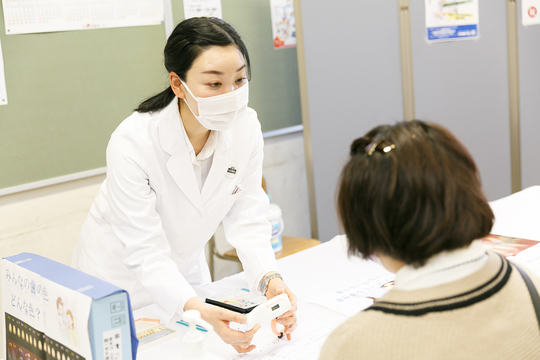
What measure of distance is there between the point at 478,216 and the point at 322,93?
2.42 meters

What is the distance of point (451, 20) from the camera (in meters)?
2.72

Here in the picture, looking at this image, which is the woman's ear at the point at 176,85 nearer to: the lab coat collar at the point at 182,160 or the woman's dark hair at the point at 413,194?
the lab coat collar at the point at 182,160

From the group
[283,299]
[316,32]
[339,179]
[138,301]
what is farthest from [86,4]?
[339,179]

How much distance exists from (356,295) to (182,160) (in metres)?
0.59

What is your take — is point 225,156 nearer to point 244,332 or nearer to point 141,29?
point 244,332

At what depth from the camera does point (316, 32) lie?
3.01 metres

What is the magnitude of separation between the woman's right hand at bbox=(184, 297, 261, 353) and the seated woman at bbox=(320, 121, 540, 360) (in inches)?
15.8

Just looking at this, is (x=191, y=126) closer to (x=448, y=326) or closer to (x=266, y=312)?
(x=266, y=312)

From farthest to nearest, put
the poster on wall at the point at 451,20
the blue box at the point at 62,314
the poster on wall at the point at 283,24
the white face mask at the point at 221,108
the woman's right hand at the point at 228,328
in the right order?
the poster on wall at the point at 283,24 < the poster on wall at the point at 451,20 < the white face mask at the point at 221,108 < the woman's right hand at the point at 228,328 < the blue box at the point at 62,314

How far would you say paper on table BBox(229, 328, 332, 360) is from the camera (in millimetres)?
1118

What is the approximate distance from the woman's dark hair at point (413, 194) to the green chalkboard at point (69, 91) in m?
1.87

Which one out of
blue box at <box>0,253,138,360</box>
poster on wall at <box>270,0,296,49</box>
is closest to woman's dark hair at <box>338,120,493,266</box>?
blue box at <box>0,253,138,360</box>

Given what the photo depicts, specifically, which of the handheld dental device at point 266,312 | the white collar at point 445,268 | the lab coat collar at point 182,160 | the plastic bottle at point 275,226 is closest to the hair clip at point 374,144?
the white collar at point 445,268

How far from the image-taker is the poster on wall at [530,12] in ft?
8.25
